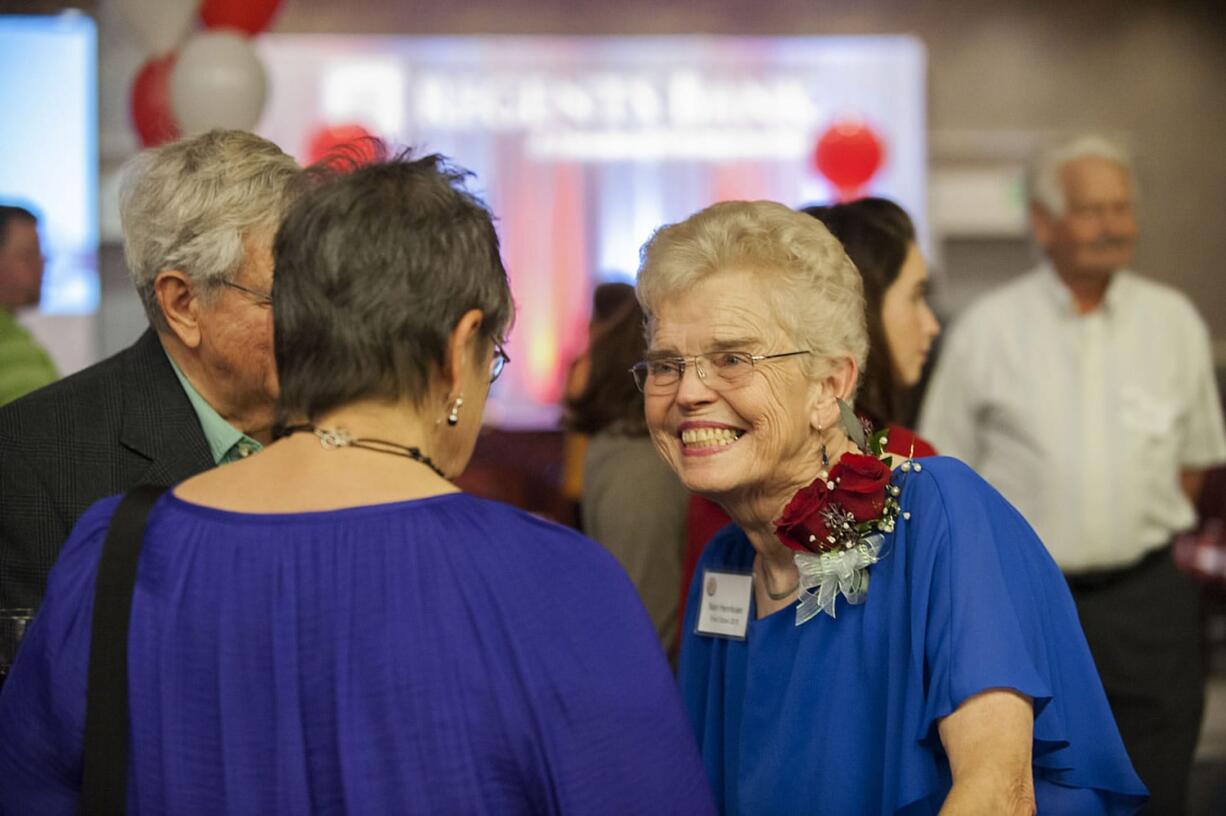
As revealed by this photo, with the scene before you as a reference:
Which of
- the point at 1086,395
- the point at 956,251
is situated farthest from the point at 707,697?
the point at 956,251

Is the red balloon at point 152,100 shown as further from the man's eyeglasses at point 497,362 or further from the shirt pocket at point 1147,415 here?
the man's eyeglasses at point 497,362

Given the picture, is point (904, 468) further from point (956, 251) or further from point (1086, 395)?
point (956, 251)

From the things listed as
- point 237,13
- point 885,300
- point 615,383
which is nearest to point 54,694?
point 885,300

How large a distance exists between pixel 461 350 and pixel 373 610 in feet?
0.91

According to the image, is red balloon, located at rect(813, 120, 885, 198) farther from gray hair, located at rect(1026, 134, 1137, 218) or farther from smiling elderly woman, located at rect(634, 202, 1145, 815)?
smiling elderly woman, located at rect(634, 202, 1145, 815)

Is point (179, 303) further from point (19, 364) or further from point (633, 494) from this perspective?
point (19, 364)

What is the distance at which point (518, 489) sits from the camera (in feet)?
20.1

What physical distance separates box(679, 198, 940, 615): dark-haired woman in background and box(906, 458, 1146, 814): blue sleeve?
0.89 m

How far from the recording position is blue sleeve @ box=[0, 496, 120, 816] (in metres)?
1.40

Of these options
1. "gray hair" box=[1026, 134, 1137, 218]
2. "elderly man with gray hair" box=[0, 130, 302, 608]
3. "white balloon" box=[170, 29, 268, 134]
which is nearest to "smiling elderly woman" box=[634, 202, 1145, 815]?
"elderly man with gray hair" box=[0, 130, 302, 608]

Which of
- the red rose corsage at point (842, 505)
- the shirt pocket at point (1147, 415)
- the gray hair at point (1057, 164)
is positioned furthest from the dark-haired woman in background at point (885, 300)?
the gray hair at point (1057, 164)

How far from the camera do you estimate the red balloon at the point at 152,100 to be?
16.0 ft

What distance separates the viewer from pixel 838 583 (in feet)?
6.28

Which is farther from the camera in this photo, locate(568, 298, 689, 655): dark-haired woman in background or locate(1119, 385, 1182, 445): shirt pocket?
locate(1119, 385, 1182, 445): shirt pocket
